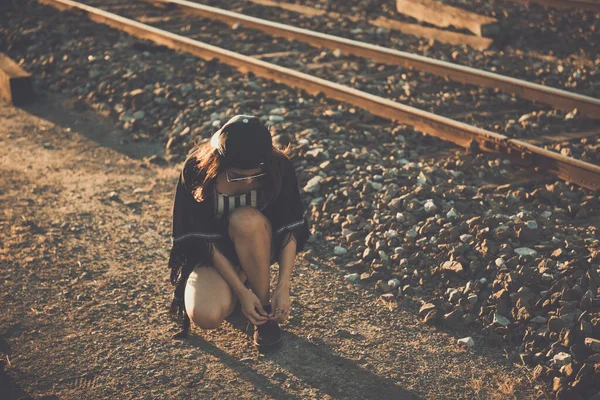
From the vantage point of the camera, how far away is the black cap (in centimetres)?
372

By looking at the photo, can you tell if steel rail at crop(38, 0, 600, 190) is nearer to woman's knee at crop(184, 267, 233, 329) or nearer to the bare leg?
the bare leg

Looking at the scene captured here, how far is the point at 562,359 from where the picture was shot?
Result: 4.04 m

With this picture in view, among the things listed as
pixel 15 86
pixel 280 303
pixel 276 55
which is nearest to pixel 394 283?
pixel 280 303

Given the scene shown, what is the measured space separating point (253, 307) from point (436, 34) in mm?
6798

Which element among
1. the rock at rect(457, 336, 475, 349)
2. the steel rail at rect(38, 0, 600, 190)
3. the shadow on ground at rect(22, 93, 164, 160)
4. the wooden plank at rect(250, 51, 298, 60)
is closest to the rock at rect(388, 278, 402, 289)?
the rock at rect(457, 336, 475, 349)

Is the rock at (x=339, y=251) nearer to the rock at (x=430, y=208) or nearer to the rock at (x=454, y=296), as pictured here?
the rock at (x=430, y=208)

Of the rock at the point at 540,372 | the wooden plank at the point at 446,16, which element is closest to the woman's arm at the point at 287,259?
the rock at the point at 540,372

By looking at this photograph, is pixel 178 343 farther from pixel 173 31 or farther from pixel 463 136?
pixel 173 31

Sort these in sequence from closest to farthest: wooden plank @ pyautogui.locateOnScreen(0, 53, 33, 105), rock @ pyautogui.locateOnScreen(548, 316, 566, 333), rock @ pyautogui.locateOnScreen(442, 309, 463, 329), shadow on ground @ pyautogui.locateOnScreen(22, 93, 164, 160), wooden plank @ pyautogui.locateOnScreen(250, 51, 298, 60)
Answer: rock @ pyautogui.locateOnScreen(548, 316, 566, 333) → rock @ pyautogui.locateOnScreen(442, 309, 463, 329) → shadow on ground @ pyautogui.locateOnScreen(22, 93, 164, 160) → wooden plank @ pyautogui.locateOnScreen(0, 53, 33, 105) → wooden plank @ pyautogui.locateOnScreen(250, 51, 298, 60)

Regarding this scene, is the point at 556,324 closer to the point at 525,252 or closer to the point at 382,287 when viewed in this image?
the point at 525,252

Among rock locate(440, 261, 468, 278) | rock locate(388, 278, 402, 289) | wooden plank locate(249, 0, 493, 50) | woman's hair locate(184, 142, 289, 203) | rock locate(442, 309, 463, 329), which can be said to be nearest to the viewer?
woman's hair locate(184, 142, 289, 203)

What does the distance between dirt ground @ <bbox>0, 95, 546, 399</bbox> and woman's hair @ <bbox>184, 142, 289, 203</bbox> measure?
0.97 m

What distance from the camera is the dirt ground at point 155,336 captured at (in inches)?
160

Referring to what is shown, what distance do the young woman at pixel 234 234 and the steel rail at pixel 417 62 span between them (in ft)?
13.1
